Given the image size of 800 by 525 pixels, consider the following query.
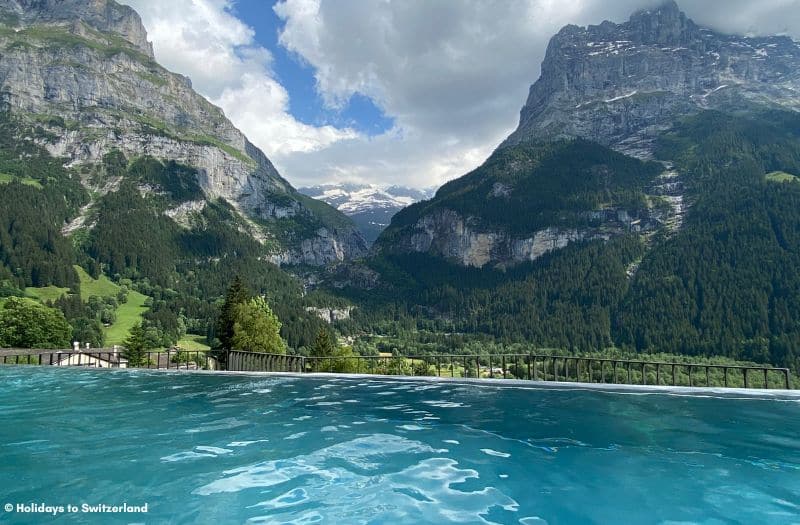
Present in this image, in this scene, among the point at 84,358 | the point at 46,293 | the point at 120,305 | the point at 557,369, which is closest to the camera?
the point at 557,369

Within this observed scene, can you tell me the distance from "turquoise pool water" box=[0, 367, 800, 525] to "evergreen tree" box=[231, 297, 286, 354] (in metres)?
32.7

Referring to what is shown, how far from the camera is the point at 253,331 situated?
55188mm

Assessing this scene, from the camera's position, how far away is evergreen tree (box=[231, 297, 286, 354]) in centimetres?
5325

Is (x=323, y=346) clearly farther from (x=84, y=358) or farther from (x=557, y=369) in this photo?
(x=557, y=369)

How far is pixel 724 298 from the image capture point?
17800 cm

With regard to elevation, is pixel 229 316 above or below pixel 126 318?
below

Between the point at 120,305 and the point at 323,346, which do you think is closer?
the point at 323,346

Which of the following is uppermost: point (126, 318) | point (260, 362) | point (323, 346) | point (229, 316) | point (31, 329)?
point (126, 318)

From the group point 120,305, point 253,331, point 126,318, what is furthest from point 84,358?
point 120,305

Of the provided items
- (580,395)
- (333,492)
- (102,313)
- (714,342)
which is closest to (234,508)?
(333,492)

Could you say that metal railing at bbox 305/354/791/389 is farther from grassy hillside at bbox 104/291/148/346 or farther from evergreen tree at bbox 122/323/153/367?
grassy hillside at bbox 104/291/148/346

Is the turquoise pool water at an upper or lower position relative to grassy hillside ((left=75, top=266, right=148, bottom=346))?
lower

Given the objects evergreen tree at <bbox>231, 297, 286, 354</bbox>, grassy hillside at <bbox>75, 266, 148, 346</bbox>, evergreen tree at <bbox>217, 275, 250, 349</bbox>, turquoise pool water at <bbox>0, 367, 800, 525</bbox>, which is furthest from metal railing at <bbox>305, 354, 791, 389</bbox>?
grassy hillside at <bbox>75, 266, 148, 346</bbox>

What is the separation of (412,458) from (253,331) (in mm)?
46368
